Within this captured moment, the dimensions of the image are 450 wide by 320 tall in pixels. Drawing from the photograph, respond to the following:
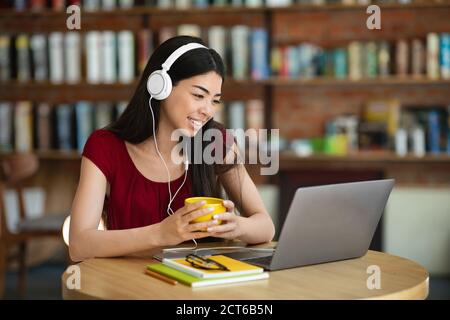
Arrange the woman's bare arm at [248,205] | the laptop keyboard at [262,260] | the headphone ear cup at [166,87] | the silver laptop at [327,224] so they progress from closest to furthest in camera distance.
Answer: the silver laptop at [327,224]
the laptop keyboard at [262,260]
the woman's bare arm at [248,205]
the headphone ear cup at [166,87]

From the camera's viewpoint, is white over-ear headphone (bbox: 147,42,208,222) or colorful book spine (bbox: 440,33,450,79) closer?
white over-ear headphone (bbox: 147,42,208,222)

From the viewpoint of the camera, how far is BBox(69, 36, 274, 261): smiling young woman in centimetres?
180

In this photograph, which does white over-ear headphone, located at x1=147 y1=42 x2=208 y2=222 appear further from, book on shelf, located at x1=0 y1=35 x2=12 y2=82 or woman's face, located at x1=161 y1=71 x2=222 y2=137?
book on shelf, located at x1=0 y1=35 x2=12 y2=82

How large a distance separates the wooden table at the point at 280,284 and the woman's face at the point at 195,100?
1.58 feet

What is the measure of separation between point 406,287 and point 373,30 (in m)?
3.03

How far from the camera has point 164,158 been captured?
1.90 metres

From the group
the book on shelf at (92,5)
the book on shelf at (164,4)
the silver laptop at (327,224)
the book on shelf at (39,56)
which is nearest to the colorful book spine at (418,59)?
the book on shelf at (164,4)

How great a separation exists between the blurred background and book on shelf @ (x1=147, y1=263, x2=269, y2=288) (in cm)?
252

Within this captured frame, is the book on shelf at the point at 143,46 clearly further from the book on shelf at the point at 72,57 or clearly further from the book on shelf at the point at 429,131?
the book on shelf at the point at 429,131

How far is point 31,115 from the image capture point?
416cm

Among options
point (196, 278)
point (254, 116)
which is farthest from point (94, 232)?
point (254, 116)

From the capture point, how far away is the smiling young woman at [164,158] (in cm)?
180

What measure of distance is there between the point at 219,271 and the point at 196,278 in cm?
5

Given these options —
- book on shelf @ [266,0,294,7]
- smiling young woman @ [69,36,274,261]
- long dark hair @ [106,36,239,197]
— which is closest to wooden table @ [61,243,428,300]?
smiling young woman @ [69,36,274,261]
